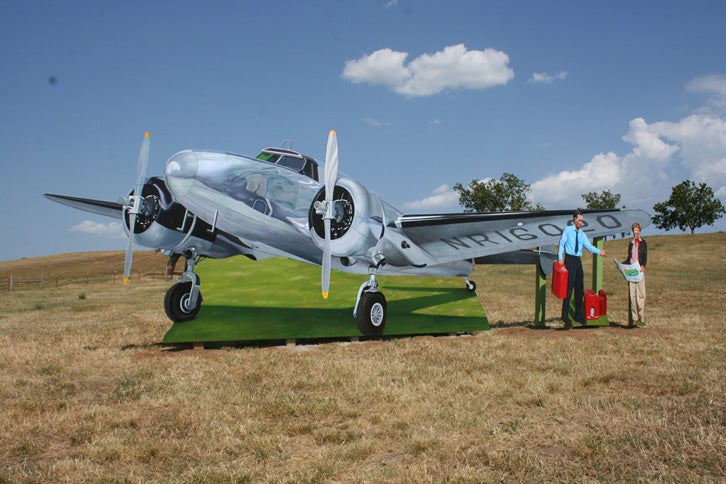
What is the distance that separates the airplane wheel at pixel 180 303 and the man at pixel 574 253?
8643 millimetres

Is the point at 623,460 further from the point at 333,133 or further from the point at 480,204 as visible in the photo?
the point at 480,204

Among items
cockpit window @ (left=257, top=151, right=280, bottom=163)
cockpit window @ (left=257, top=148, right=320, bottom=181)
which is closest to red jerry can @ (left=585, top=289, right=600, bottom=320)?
cockpit window @ (left=257, top=148, right=320, bottom=181)

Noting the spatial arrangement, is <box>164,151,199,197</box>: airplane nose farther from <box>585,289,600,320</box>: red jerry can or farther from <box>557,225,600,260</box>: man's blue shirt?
A: <box>585,289,600,320</box>: red jerry can

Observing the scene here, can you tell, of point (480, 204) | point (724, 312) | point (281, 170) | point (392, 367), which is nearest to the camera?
point (392, 367)

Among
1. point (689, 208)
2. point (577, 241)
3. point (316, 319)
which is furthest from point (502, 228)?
point (689, 208)

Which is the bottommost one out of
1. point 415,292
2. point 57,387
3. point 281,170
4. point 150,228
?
point 57,387

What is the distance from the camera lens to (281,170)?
11523mm

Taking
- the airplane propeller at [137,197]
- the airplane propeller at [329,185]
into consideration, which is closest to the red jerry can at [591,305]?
the airplane propeller at [329,185]

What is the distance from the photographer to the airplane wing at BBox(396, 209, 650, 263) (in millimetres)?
12359

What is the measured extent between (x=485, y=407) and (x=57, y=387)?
6.29 metres

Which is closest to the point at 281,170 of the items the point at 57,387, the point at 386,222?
the point at 386,222

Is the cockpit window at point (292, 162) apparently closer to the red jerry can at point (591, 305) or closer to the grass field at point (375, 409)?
the grass field at point (375, 409)

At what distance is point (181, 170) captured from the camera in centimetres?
1038

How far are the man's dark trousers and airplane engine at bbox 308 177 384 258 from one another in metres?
4.91
